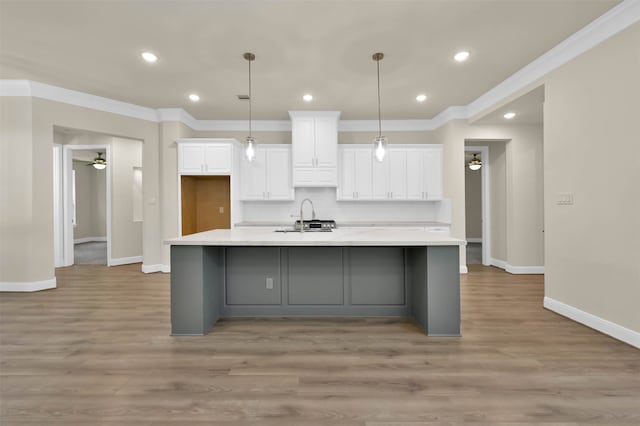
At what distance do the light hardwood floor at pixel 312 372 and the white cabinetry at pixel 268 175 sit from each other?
9.52 feet

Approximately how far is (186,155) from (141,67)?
180 centimetres

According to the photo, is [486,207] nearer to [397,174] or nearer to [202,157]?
[397,174]

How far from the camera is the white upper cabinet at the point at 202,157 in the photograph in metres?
5.46

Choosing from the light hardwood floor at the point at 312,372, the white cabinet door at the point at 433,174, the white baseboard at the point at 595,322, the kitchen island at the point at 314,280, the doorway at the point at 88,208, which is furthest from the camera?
the doorway at the point at 88,208

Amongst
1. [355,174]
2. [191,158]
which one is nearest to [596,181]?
[355,174]

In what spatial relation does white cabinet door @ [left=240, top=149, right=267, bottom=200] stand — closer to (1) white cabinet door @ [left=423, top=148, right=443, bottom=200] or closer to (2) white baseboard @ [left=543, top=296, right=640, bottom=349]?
(1) white cabinet door @ [left=423, top=148, right=443, bottom=200]

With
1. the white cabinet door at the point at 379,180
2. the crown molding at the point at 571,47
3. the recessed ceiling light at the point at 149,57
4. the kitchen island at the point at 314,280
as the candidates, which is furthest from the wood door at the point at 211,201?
the crown molding at the point at 571,47

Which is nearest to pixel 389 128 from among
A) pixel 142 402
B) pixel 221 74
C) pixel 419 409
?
pixel 221 74

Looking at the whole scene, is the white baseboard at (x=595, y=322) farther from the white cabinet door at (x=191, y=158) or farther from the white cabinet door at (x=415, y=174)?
the white cabinet door at (x=191, y=158)

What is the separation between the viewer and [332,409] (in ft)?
5.85

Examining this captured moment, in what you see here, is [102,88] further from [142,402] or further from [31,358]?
[142,402]

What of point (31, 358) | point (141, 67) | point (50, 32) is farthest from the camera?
point (141, 67)

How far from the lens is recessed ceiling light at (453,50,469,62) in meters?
3.52

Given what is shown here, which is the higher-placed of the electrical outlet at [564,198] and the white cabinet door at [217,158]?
the white cabinet door at [217,158]
